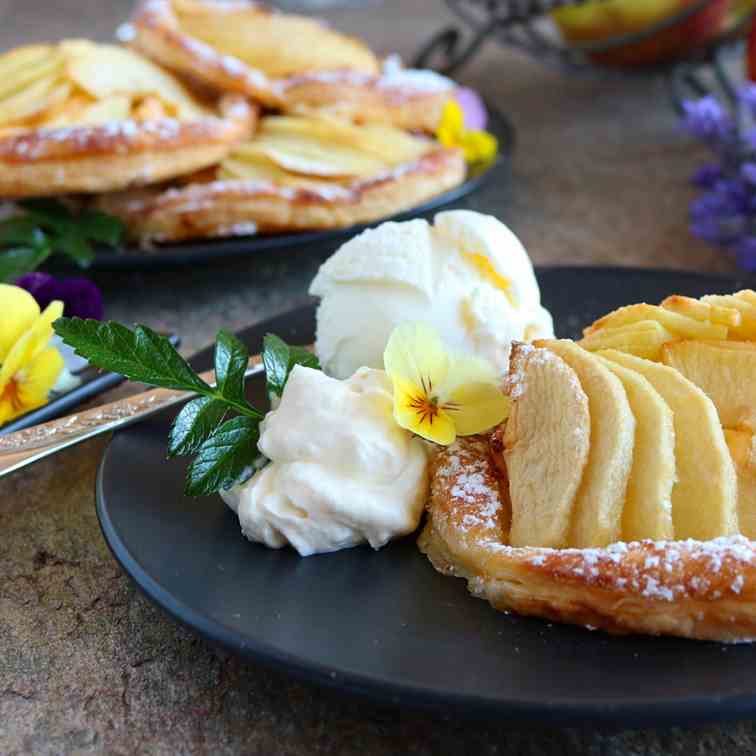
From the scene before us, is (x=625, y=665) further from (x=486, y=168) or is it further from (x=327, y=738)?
(x=486, y=168)

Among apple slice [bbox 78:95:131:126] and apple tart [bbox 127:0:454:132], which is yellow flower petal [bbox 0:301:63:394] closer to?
apple slice [bbox 78:95:131:126]

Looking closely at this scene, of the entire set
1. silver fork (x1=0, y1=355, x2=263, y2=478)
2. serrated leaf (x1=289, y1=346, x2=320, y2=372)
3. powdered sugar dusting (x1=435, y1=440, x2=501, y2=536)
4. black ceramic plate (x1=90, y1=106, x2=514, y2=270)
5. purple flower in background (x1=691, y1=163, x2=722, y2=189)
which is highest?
powdered sugar dusting (x1=435, y1=440, x2=501, y2=536)

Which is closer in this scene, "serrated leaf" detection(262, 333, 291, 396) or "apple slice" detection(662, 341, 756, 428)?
"apple slice" detection(662, 341, 756, 428)

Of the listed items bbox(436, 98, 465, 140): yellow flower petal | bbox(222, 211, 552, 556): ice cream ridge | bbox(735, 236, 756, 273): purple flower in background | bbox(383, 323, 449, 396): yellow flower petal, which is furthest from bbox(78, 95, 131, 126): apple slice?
bbox(735, 236, 756, 273): purple flower in background

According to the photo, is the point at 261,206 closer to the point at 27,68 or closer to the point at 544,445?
the point at 27,68

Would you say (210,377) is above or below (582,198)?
above

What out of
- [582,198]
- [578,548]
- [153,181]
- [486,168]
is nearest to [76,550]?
[578,548]
